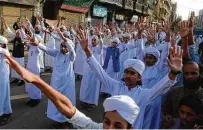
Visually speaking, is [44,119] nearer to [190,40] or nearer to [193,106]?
[190,40]

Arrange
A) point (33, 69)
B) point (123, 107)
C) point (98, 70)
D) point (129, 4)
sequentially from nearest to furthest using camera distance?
point (123, 107) < point (98, 70) < point (33, 69) < point (129, 4)

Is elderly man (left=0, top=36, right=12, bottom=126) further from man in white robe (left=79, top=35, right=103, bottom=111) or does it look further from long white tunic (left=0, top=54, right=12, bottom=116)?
man in white robe (left=79, top=35, right=103, bottom=111)

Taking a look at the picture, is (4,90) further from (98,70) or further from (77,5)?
(77,5)

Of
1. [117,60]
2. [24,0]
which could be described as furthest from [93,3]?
[117,60]

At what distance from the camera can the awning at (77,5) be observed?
856 inches

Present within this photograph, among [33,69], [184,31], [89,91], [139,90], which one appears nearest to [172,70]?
[139,90]

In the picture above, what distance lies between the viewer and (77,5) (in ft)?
76.7

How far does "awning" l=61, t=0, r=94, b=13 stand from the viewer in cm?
2173

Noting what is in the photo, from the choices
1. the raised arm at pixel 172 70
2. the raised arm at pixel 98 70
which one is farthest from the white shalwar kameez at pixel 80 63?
the raised arm at pixel 172 70

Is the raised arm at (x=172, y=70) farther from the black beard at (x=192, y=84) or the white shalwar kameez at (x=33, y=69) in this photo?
the white shalwar kameez at (x=33, y=69)

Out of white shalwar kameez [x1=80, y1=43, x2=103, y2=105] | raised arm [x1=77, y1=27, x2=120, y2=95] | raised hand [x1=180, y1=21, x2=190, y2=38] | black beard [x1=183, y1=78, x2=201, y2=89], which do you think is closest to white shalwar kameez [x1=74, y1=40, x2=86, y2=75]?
white shalwar kameez [x1=80, y1=43, x2=103, y2=105]

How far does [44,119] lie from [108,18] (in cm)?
2643

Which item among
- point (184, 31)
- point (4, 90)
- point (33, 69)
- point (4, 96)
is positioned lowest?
point (4, 96)

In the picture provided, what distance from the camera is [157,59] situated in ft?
17.4
